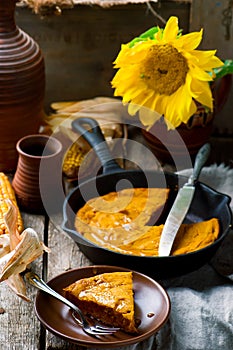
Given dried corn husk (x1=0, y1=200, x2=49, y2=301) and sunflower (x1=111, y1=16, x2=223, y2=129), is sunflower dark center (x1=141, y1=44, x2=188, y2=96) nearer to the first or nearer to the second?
sunflower (x1=111, y1=16, x2=223, y2=129)

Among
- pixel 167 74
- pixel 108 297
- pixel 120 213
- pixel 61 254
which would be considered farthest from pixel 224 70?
pixel 108 297

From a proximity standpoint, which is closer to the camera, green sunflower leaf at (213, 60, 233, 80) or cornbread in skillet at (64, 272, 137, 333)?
cornbread in skillet at (64, 272, 137, 333)

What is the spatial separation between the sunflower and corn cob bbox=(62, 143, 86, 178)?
0.56 ft

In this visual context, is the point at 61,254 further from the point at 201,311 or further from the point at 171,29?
the point at 171,29

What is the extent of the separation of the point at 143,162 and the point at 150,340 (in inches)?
22.8

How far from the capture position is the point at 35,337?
1.14 metres

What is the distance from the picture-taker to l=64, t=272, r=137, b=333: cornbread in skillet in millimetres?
1102

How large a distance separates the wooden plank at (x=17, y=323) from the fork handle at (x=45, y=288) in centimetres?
5

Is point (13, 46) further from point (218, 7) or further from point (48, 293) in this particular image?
point (48, 293)

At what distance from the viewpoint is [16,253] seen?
45.3 inches

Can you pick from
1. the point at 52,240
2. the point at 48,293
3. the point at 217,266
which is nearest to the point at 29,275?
the point at 48,293

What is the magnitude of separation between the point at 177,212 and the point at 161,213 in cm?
5

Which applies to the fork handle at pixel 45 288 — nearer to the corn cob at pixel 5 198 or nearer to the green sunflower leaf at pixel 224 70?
the corn cob at pixel 5 198

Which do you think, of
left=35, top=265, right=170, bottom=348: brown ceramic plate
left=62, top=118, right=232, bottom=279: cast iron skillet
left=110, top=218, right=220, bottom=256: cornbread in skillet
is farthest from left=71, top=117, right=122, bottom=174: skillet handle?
left=35, top=265, right=170, bottom=348: brown ceramic plate
